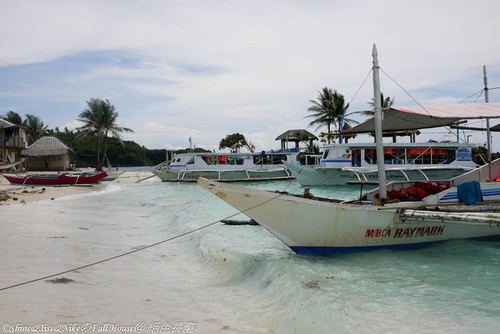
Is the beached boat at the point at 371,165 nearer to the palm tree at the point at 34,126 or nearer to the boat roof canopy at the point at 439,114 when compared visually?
the boat roof canopy at the point at 439,114

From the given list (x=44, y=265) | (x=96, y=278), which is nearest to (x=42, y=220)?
(x=44, y=265)

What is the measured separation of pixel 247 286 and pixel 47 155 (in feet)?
135

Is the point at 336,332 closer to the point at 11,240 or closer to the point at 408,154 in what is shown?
the point at 11,240

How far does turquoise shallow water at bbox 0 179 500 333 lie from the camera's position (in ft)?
13.4

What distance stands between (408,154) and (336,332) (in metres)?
24.1

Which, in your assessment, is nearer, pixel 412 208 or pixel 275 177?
pixel 412 208

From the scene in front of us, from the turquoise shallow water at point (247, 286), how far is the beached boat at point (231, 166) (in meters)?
21.8

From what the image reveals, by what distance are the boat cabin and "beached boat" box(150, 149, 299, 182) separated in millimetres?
6902

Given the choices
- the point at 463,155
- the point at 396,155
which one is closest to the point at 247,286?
the point at 396,155

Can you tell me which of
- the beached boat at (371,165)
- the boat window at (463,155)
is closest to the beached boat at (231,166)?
the beached boat at (371,165)

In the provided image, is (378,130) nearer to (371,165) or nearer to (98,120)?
(371,165)

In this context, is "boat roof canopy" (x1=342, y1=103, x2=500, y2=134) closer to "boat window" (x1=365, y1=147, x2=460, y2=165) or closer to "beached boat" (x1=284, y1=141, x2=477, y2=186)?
"beached boat" (x1=284, y1=141, x2=477, y2=186)

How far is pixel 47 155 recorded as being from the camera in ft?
129

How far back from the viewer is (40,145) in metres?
39.5
